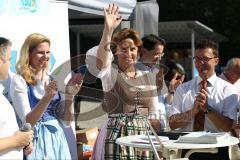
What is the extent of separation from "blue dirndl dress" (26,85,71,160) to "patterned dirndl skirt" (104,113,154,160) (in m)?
0.36

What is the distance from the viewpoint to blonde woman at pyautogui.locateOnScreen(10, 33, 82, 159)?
136 inches

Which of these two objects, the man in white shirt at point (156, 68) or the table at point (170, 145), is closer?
the table at point (170, 145)

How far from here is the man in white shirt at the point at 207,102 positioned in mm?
3994

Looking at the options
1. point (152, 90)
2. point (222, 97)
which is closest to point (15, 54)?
point (152, 90)

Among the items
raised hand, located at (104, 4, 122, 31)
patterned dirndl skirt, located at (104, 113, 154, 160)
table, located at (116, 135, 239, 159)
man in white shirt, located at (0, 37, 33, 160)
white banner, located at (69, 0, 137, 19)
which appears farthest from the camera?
white banner, located at (69, 0, 137, 19)

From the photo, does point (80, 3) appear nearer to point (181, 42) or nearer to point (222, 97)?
point (222, 97)

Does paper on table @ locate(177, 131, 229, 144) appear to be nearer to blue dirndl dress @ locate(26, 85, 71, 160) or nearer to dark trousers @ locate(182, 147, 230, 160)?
dark trousers @ locate(182, 147, 230, 160)

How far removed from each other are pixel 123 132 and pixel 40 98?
2.26ft

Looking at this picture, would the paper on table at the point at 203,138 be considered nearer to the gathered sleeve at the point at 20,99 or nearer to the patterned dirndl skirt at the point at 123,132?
the patterned dirndl skirt at the point at 123,132

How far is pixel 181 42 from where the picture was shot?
22328mm

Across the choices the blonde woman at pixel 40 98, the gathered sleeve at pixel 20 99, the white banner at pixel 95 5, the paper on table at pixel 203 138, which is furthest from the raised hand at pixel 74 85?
the white banner at pixel 95 5

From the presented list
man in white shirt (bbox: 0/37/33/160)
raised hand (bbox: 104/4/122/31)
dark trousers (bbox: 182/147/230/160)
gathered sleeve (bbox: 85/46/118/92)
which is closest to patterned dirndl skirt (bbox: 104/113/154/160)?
gathered sleeve (bbox: 85/46/118/92)

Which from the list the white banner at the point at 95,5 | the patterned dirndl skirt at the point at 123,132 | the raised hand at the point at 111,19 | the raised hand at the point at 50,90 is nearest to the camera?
the raised hand at the point at 50,90

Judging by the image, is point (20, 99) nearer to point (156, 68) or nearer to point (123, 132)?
point (123, 132)
